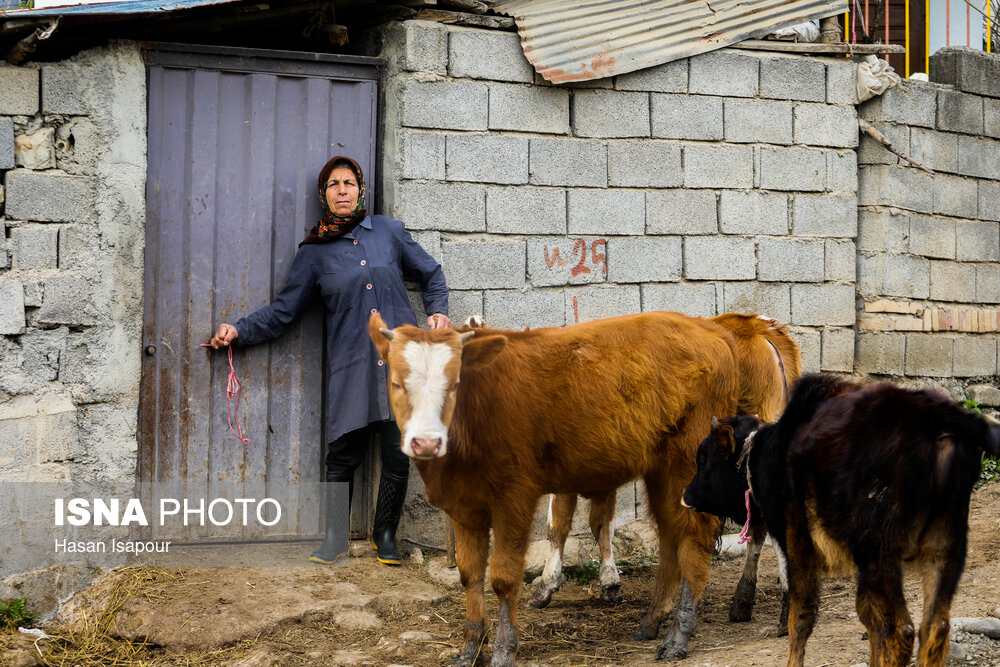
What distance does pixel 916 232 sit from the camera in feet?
26.5

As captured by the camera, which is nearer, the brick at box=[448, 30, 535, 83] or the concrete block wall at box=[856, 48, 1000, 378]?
the brick at box=[448, 30, 535, 83]

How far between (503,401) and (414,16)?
289 cm

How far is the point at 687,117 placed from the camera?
23.9ft

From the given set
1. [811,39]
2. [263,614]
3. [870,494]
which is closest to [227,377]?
[263,614]

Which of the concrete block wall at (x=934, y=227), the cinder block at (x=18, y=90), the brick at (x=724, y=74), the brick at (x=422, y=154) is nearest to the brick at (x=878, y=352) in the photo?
the concrete block wall at (x=934, y=227)

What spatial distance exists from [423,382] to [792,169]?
13.3ft

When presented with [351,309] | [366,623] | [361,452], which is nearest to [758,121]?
[351,309]

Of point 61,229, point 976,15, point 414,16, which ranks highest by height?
point 976,15

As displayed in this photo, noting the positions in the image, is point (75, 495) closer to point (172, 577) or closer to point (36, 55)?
point (172, 577)

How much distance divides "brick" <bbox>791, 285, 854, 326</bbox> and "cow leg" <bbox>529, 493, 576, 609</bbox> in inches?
96.5

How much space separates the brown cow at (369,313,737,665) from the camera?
16.0 ft

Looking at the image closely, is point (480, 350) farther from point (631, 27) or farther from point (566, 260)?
point (631, 27)

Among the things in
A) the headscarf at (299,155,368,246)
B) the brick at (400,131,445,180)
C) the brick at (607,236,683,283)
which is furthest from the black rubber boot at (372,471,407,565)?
the brick at (607,236,683,283)

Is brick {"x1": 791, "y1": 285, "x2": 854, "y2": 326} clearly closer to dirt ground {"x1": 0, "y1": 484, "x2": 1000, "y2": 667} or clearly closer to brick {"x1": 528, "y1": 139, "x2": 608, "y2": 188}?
brick {"x1": 528, "y1": 139, "x2": 608, "y2": 188}
